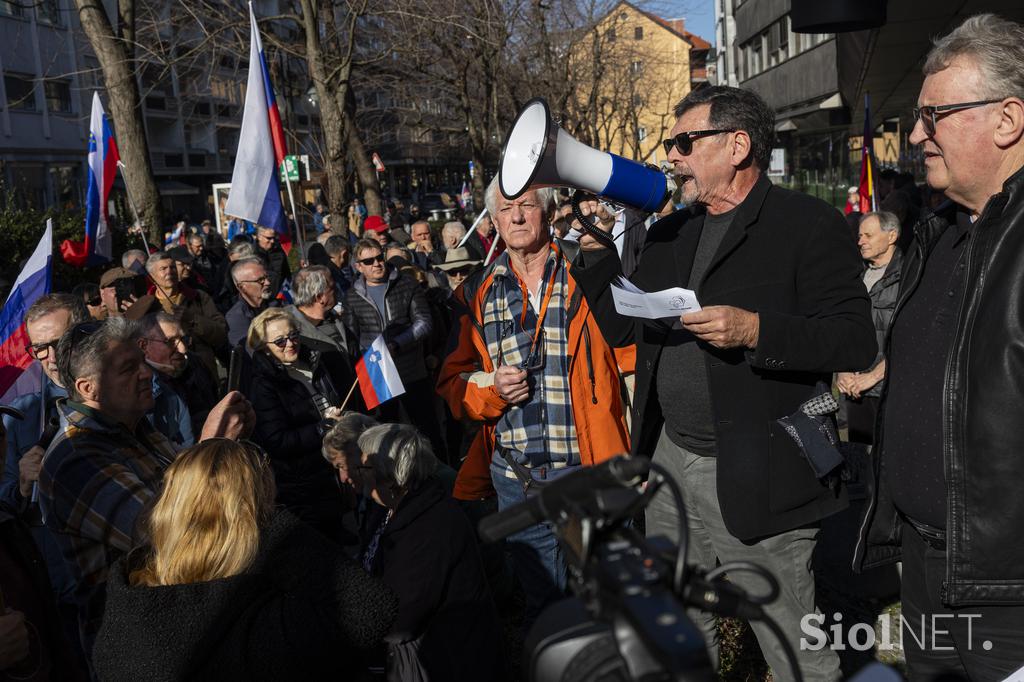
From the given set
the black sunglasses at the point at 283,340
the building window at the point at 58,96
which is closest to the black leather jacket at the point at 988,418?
the black sunglasses at the point at 283,340

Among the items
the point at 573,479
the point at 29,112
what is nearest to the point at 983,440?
the point at 573,479

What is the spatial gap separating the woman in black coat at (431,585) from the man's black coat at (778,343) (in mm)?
969

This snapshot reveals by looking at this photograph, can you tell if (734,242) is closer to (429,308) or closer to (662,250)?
(662,250)

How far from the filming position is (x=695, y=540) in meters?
2.99

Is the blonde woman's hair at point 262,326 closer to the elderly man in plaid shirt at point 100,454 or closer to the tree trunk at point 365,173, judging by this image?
the elderly man in plaid shirt at point 100,454

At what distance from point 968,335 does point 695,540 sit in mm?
1212

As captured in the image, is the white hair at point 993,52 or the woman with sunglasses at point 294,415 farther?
the woman with sunglasses at point 294,415

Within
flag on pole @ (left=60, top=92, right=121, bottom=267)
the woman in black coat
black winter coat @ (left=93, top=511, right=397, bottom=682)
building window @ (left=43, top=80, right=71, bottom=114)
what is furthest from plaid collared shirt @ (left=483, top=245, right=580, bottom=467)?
building window @ (left=43, top=80, right=71, bottom=114)

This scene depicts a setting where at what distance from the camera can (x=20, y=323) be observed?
4.79m

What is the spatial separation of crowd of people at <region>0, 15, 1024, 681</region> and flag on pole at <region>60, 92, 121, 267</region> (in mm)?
4841

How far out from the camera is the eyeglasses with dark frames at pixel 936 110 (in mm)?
2167

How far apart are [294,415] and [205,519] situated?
2.42m

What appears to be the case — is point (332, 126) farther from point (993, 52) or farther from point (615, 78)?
point (615, 78)

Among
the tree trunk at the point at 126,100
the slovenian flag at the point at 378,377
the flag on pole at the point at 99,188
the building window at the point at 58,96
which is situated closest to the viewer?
the slovenian flag at the point at 378,377
